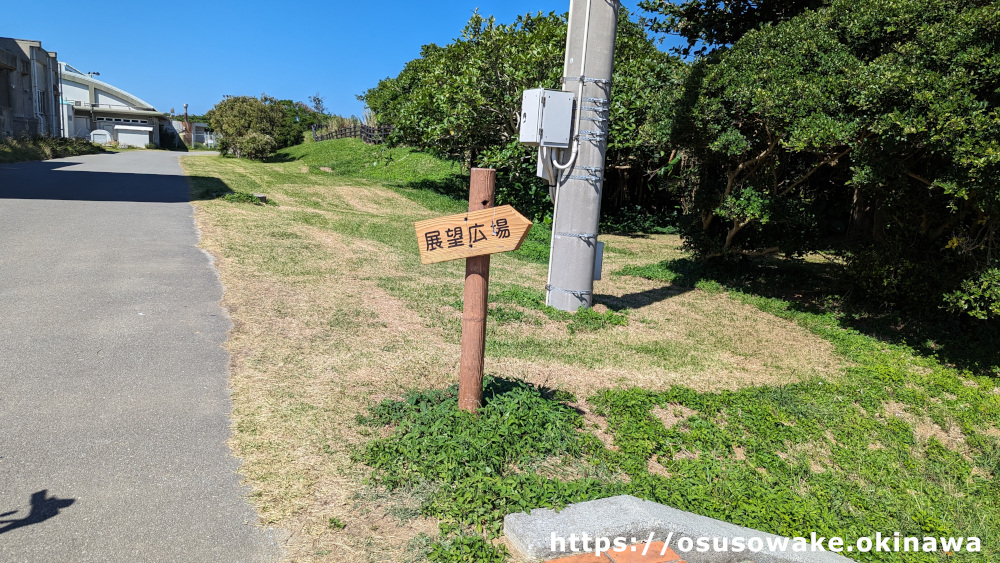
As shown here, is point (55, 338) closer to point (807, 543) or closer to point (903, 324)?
point (807, 543)

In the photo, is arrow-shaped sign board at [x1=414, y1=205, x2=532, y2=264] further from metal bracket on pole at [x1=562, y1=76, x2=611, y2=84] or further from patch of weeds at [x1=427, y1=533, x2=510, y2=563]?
metal bracket on pole at [x1=562, y1=76, x2=611, y2=84]

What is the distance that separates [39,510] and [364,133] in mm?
33056

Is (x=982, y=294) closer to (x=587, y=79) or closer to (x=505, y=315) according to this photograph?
(x=587, y=79)

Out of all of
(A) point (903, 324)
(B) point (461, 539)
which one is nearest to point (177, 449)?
(B) point (461, 539)

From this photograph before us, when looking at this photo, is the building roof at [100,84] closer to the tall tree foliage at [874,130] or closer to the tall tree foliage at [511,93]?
the tall tree foliage at [511,93]

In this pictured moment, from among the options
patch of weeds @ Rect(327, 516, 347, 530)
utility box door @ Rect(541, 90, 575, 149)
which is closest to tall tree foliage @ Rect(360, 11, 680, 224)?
utility box door @ Rect(541, 90, 575, 149)

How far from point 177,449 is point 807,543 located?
3.64 m

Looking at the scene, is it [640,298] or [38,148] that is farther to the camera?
[38,148]

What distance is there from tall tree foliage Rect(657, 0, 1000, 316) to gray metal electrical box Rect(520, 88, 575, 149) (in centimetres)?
234

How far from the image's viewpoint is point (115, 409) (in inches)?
168

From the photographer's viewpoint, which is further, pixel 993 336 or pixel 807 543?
pixel 993 336

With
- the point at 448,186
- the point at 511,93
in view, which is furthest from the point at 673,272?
the point at 448,186

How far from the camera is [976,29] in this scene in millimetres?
6367

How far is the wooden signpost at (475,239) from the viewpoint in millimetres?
3984
